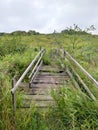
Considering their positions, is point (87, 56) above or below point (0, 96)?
below

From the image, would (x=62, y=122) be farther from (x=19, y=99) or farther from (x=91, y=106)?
(x=19, y=99)

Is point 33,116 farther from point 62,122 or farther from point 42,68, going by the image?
point 42,68

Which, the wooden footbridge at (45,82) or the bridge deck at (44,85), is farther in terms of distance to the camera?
the bridge deck at (44,85)

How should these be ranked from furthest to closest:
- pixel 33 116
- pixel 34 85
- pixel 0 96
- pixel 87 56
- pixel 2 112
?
1. pixel 87 56
2. pixel 34 85
3. pixel 33 116
4. pixel 0 96
5. pixel 2 112

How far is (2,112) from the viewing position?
520cm

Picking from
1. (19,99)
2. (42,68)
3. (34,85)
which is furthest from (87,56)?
(19,99)

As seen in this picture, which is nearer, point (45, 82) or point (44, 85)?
point (44, 85)

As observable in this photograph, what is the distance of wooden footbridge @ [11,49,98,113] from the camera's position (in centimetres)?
658

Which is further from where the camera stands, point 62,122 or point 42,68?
point 42,68

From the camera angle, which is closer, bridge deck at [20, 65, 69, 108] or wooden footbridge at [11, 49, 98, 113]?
wooden footbridge at [11, 49, 98, 113]

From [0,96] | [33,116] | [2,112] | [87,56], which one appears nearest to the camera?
[2,112]

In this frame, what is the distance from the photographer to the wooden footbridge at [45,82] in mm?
6575

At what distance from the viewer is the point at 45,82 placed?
9.89m

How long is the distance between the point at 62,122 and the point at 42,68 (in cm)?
721
